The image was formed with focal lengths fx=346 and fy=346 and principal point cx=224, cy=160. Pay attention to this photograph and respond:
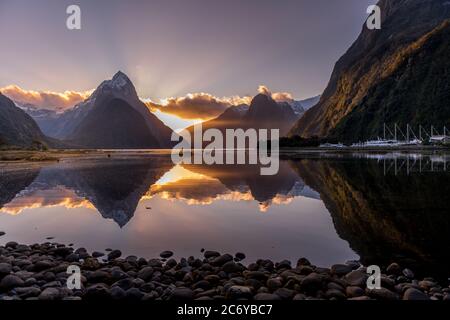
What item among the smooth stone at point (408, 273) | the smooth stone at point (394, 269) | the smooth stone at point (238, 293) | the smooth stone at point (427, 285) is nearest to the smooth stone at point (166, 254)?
the smooth stone at point (238, 293)

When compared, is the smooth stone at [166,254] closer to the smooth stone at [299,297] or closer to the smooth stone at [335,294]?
the smooth stone at [299,297]

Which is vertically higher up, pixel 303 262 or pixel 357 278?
pixel 303 262

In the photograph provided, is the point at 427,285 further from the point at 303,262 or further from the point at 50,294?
the point at 50,294

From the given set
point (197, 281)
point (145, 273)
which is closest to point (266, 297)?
point (197, 281)

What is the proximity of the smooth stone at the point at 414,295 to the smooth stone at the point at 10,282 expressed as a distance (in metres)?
11.5

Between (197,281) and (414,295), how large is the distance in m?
6.49

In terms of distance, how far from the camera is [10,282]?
1081 centimetres

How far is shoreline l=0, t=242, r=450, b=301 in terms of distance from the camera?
998 centimetres

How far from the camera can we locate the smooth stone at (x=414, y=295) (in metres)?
9.55

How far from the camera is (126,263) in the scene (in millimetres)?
13211

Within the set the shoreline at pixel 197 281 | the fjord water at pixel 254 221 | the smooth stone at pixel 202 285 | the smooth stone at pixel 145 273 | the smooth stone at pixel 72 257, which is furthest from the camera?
the fjord water at pixel 254 221

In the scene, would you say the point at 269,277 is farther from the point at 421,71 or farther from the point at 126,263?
the point at 421,71

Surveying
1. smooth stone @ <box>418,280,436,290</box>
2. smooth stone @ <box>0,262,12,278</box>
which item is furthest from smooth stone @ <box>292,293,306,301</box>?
smooth stone @ <box>0,262,12,278</box>

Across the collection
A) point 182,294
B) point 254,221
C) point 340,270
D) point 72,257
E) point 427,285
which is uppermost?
point 254,221
